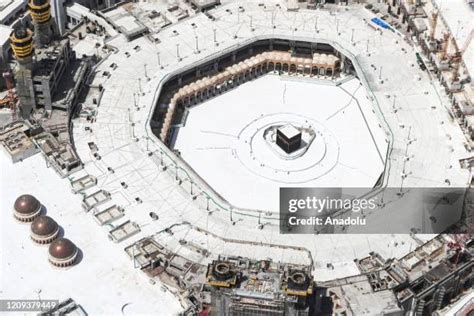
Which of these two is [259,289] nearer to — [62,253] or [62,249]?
[62,253]

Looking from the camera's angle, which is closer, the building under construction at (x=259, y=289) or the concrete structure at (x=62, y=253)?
the building under construction at (x=259, y=289)

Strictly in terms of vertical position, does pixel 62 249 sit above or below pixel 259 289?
above

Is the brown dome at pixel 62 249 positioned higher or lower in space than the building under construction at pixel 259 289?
higher

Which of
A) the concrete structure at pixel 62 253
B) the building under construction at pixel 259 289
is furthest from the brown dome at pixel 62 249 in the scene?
the building under construction at pixel 259 289

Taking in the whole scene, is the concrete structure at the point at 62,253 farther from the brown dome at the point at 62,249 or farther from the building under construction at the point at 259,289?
the building under construction at the point at 259,289

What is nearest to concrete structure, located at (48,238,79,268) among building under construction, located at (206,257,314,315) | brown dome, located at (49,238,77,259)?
brown dome, located at (49,238,77,259)

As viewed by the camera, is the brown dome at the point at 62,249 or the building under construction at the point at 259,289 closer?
the building under construction at the point at 259,289

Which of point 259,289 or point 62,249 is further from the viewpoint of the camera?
point 62,249

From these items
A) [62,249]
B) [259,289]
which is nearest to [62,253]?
[62,249]

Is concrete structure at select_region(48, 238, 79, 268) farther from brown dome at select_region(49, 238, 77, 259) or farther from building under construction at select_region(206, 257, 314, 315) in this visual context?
building under construction at select_region(206, 257, 314, 315)

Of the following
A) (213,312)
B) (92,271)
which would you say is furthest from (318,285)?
(92,271)
